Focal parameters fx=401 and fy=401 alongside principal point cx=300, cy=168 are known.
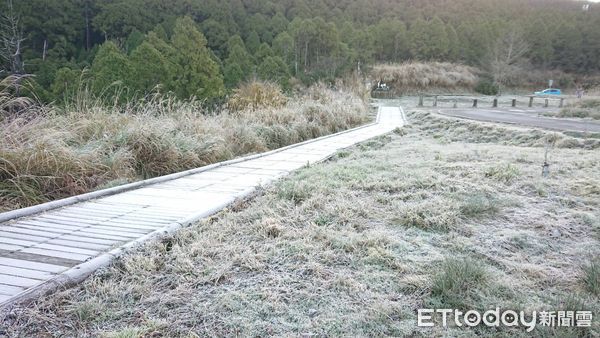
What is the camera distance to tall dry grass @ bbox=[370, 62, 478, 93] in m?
37.4

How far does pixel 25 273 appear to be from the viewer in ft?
7.39

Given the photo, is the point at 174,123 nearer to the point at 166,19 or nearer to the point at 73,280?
the point at 73,280

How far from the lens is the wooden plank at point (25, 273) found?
221 cm

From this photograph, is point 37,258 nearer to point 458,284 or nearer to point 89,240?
point 89,240

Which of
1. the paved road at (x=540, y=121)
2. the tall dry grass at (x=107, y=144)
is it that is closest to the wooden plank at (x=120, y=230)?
the tall dry grass at (x=107, y=144)

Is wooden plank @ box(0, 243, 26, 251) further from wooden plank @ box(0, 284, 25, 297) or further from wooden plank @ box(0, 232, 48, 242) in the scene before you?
wooden plank @ box(0, 284, 25, 297)

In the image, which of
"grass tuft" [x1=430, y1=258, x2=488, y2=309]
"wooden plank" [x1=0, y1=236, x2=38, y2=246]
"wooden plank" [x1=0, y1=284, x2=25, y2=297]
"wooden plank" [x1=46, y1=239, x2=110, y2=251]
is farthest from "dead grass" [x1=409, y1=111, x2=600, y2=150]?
"wooden plank" [x1=0, y1=284, x2=25, y2=297]

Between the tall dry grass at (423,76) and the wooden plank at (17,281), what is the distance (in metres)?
35.2

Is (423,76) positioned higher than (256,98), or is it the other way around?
(256,98)

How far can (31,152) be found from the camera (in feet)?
12.7

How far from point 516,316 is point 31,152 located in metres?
4.22

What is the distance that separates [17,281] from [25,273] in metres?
0.10

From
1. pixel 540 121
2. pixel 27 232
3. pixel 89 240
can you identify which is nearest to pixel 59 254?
pixel 89 240

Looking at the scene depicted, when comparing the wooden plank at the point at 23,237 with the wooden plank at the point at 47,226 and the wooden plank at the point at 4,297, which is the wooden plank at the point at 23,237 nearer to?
the wooden plank at the point at 47,226
